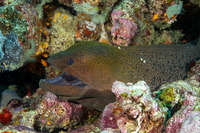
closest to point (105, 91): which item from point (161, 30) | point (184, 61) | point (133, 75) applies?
point (133, 75)

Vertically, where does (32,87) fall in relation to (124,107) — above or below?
above

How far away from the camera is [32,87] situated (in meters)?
6.19

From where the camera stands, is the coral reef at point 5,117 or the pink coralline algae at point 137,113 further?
the coral reef at point 5,117

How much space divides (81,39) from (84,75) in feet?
5.16

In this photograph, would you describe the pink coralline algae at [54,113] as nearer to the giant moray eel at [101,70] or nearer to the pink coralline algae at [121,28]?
the giant moray eel at [101,70]

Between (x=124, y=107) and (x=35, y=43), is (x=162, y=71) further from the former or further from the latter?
(x=35, y=43)

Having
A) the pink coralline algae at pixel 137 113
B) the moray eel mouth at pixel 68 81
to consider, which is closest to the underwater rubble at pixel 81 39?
the pink coralline algae at pixel 137 113

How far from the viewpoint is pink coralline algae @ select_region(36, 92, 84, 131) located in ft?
10.9

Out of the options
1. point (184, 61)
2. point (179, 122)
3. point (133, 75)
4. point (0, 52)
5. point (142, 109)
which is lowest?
point (179, 122)

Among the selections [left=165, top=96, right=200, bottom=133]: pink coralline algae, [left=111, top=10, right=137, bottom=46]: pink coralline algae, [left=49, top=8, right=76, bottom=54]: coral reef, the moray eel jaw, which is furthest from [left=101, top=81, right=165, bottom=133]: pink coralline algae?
[left=49, top=8, right=76, bottom=54]: coral reef

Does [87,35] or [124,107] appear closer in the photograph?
[124,107]

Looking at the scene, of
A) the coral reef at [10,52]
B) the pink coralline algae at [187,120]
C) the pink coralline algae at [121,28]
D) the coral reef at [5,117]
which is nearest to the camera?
the pink coralline algae at [187,120]

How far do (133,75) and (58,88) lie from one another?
1.59 meters

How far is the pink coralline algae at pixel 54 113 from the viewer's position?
333 cm
